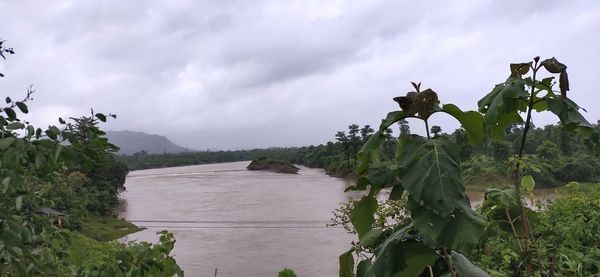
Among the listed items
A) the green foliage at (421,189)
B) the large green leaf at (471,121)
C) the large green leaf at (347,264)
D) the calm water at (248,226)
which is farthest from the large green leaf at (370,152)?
the calm water at (248,226)

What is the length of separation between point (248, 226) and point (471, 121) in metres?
17.4

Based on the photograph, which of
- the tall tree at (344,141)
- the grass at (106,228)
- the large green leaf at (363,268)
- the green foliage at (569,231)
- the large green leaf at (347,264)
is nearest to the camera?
the large green leaf at (363,268)

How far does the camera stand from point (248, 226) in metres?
17.7

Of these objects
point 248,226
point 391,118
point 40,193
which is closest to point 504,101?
point 391,118

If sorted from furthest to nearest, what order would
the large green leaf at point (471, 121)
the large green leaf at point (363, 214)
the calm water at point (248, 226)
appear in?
the calm water at point (248, 226) → the large green leaf at point (363, 214) → the large green leaf at point (471, 121)

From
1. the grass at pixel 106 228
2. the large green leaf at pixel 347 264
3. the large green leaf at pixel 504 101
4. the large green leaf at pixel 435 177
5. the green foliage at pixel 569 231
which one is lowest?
the grass at pixel 106 228

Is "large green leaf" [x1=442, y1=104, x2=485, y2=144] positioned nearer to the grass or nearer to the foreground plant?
the foreground plant

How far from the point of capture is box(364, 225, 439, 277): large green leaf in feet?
2.68

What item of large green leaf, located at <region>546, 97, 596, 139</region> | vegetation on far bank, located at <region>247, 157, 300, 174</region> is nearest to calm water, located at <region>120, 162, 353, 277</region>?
large green leaf, located at <region>546, 97, 596, 139</region>

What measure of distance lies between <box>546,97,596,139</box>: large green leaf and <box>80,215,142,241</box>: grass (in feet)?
53.8

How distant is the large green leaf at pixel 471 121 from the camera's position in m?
0.77

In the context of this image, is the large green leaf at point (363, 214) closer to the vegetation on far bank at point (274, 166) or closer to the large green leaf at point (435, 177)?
the large green leaf at point (435, 177)

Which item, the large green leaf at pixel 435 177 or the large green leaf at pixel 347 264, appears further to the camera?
the large green leaf at pixel 347 264

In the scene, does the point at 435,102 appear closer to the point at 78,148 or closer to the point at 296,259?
the point at 78,148
